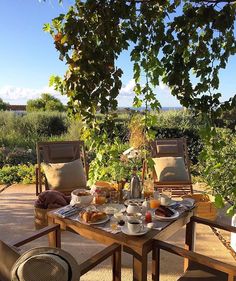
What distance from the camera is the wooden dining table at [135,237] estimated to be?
1958 mm

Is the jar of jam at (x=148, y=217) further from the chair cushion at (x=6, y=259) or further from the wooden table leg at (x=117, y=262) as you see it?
the chair cushion at (x=6, y=259)

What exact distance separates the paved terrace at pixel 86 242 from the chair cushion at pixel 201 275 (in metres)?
0.73

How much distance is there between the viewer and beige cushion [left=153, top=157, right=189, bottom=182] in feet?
15.9

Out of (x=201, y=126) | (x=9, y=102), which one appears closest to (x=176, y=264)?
(x=201, y=126)

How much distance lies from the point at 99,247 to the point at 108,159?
1084 mm

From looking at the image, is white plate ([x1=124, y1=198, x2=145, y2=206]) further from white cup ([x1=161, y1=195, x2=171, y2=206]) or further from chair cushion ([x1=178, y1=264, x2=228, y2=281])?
chair cushion ([x1=178, y1=264, x2=228, y2=281])

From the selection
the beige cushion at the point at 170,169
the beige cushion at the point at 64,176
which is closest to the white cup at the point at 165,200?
the beige cushion at the point at 64,176

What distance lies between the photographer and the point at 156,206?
2645 mm

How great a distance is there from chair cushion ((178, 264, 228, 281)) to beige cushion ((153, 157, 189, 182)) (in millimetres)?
2718

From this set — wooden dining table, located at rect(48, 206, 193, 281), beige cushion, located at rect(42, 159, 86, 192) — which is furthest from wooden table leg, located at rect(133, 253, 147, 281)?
beige cushion, located at rect(42, 159, 86, 192)

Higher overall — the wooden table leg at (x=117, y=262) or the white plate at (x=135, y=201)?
the white plate at (x=135, y=201)

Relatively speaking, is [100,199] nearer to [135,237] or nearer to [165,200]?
[165,200]

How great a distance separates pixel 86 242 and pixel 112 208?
3.84 ft

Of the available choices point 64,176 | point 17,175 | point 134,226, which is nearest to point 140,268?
point 134,226
